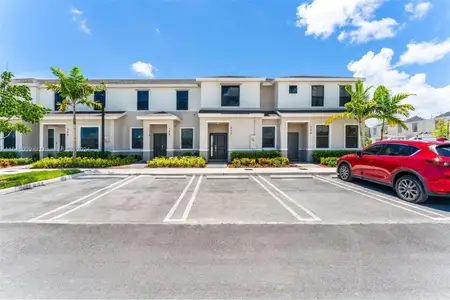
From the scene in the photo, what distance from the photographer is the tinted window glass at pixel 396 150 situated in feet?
21.7

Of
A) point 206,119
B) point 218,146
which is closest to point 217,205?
point 206,119

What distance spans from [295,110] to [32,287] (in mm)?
18294

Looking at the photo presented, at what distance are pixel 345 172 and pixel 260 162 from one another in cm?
600

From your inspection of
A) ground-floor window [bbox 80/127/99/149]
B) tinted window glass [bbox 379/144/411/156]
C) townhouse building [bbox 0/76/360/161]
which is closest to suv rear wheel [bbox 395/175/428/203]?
tinted window glass [bbox 379/144/411/156]

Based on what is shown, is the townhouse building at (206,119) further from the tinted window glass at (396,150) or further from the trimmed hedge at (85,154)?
the tinted window glass at (396,150)

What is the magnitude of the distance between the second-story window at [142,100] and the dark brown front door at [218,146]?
22.5ft

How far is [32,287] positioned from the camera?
2646 millimetres

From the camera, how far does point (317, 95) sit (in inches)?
712

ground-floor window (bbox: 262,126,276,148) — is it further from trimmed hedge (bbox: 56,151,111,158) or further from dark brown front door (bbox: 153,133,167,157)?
A: trimmed hedge (bbox: 56,151,111,158)

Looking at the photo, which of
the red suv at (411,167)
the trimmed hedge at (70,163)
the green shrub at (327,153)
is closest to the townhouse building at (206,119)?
the green shrub at (327,153)

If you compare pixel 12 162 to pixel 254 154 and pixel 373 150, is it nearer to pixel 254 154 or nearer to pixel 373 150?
pixel 254 154

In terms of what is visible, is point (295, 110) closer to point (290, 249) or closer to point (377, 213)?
point (377, 213)

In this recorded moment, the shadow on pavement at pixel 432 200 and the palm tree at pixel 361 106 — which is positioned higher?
the palm tree at pixel 361 106

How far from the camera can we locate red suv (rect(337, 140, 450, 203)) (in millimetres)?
5754
